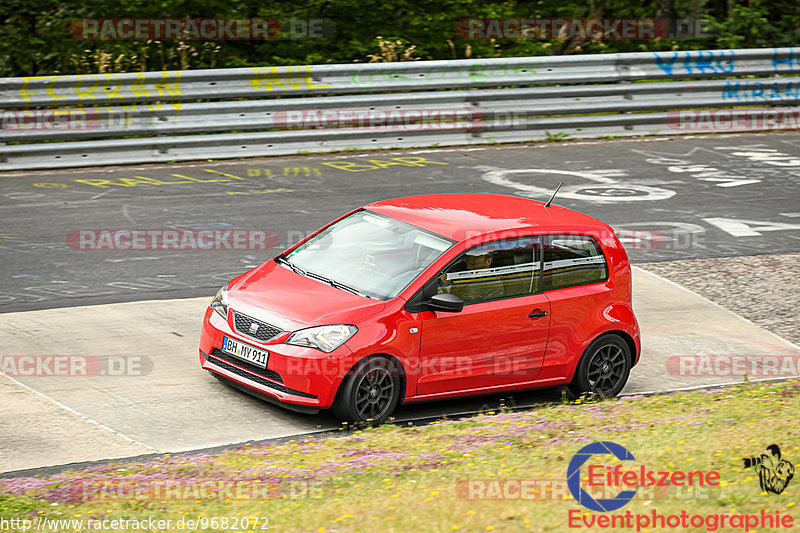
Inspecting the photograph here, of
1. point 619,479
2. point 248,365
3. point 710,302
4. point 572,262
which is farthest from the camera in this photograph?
point 710,302

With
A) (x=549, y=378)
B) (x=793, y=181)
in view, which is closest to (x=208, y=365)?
(x=549, y=378)

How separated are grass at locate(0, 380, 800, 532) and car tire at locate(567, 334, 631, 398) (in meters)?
0.97

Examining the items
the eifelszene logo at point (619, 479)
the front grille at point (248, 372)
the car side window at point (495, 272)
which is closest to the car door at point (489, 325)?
the car side window at point (495, 272)

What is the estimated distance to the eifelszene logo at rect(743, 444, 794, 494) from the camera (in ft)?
18.6

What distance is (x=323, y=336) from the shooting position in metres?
7.76

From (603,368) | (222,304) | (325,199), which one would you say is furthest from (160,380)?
(325,199)

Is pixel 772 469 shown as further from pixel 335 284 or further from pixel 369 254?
pixel 369 254

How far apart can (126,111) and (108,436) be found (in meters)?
8.71

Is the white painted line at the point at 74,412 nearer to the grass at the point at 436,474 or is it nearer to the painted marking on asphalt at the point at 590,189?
the grass at the point at 436,474

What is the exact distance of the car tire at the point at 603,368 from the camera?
891cm

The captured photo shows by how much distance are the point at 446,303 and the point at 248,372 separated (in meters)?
1.57

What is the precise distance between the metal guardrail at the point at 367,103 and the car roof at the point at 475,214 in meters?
7.21

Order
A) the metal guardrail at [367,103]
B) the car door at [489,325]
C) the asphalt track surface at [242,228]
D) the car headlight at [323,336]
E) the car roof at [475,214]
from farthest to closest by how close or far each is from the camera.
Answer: the metal guardrail at [367,103] < the car roof at [475,214] < the car door at [489,325] < the asphalt track surface at [242,228] < the car headlight at [323,336]

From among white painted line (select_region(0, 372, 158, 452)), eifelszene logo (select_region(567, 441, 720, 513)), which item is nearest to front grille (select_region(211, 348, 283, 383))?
white painted line (select_region(0, 372, 158, 452))
